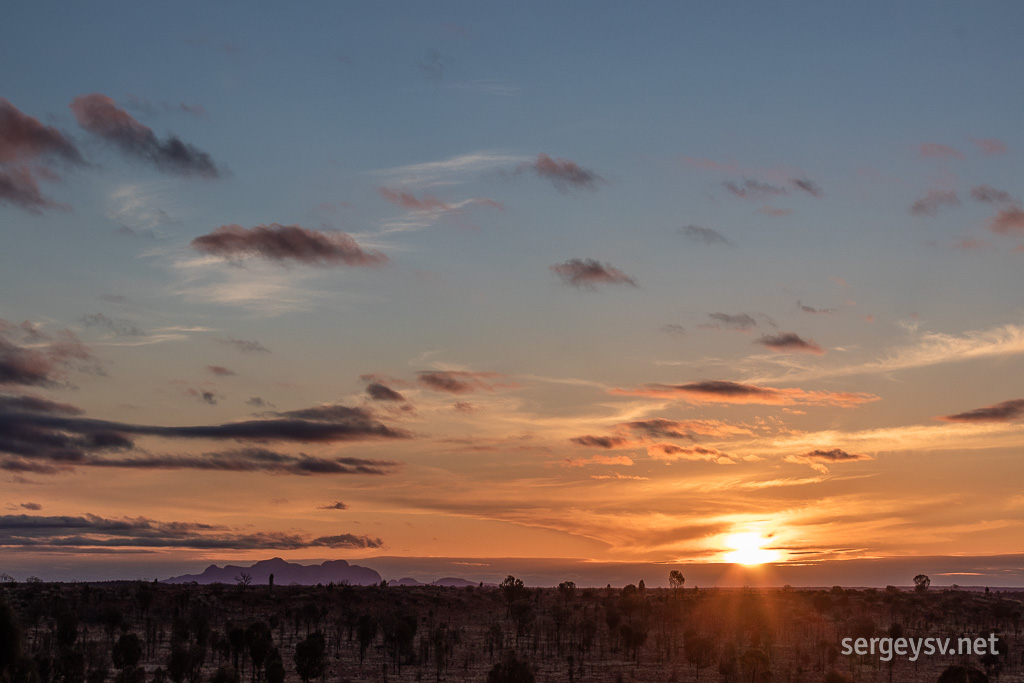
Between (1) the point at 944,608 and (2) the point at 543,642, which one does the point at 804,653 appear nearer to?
(2) the point at 543,642

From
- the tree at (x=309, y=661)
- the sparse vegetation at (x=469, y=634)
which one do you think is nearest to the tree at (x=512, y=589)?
the sparse vegetation at (x=469, y=634)

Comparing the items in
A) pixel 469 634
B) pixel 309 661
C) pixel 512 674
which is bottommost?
pixel 469 634

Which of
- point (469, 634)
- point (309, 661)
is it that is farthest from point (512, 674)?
point (469, 634)

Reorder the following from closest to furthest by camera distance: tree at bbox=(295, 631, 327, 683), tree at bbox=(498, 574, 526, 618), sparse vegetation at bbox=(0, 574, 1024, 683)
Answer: tree at bbox=(295, 631, 327, 683) → sparse vegetation at bbox=(0, 574, 1024, 683) → tree at bbox=(498, 574, 526, 618)

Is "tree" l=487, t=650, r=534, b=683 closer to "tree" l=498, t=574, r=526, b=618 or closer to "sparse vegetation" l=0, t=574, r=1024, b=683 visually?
"sparse vegetation" l=0, t=574, r=1024, b=683

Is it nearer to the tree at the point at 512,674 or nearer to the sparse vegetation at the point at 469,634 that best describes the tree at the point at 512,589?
the sparse vegetation at the point at 469,634

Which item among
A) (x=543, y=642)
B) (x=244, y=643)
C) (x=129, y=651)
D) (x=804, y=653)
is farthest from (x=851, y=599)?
(x=129, y=651)

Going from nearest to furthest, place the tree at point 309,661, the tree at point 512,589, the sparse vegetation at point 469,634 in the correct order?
the tree at point 309,661, the sparse vegetation at point 469,634, the tree at point 512,589

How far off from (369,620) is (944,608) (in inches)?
3112

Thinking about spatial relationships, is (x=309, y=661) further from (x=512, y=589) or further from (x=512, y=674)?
(x=512, y=589)

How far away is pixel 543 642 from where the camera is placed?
3472 inches

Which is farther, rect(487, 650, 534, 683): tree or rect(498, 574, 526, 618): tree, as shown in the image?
rect(498, 574, 526, 618): tree

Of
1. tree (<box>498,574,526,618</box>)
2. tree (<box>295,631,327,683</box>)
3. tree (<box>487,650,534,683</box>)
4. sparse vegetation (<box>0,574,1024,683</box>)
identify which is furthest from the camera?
tree (<box>498,574,526,618</box>)

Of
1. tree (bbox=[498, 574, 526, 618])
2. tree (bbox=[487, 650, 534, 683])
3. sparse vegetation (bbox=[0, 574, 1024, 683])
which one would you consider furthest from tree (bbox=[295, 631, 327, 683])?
tree (bbox=[498, 574, 526, 618])
